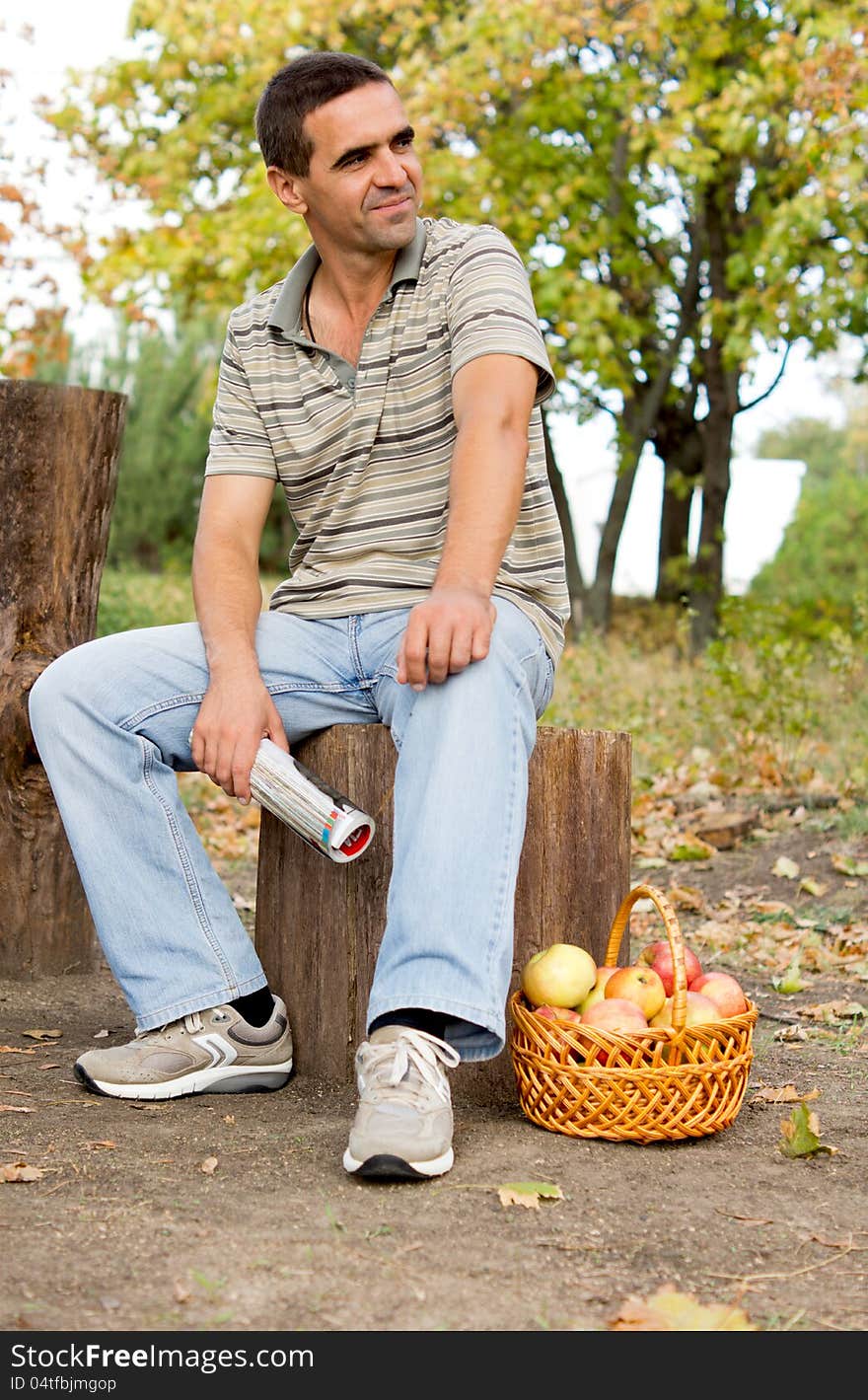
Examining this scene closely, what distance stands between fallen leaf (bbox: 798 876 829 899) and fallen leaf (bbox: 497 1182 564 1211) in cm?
289

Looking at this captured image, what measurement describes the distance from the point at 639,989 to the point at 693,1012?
108 mm

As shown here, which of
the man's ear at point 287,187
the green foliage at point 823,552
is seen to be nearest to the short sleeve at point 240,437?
the man's ear at point 287,187

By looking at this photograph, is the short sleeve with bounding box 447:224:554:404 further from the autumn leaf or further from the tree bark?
the tree bark

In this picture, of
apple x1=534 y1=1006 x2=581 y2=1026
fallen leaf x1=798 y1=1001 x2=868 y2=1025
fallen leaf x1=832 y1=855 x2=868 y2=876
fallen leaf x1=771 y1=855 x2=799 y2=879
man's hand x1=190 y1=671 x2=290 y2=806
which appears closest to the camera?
apple x1=534 y1=1006 x2=581 y2=1026

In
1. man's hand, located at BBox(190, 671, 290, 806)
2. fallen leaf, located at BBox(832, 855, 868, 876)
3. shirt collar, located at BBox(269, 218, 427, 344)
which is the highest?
shirt collar, located at BBox(269, 218, 427, 344)

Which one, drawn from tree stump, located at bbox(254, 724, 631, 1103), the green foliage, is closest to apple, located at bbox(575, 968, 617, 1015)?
tree stump, located at bbox(254, 724, 631, 1103)

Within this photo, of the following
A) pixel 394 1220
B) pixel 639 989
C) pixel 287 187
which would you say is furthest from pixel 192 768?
pixel 287 187

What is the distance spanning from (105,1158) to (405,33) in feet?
34.3

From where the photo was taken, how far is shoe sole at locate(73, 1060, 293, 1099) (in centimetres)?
272

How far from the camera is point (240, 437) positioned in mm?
3074

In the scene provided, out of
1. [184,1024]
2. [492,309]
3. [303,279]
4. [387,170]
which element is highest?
[387,170]

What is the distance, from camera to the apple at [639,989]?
2.50 metres

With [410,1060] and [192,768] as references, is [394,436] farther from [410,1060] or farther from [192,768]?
[410,1060]

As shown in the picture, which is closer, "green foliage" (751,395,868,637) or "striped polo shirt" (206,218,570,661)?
"striped polo shirt" (206,218,570,661)
